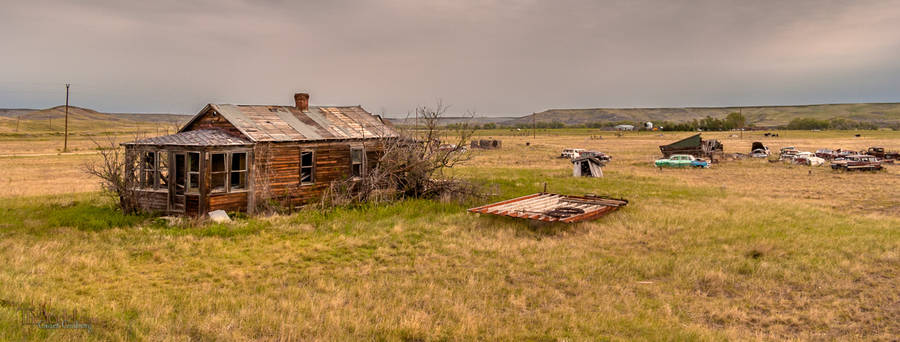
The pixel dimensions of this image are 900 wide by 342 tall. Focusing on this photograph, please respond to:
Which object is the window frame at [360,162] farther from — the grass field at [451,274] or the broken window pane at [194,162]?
the broken window pane at [194,162]

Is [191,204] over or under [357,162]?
under

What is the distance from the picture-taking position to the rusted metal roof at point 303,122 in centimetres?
1518

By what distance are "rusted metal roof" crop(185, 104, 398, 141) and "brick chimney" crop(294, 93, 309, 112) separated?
0.16m

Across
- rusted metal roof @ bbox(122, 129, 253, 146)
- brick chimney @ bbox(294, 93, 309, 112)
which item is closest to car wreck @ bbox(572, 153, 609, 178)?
brick chimney @ bbox(294, 93, 309, 112)

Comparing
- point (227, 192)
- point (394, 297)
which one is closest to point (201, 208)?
point (227, 192)

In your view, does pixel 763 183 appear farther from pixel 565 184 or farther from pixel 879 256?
pixel 879 256

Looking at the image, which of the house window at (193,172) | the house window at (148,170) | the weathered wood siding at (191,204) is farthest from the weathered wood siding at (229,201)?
the house window at (148,170)

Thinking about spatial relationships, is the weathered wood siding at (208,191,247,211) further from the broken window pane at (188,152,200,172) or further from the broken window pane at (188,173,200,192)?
the broken window pane at (188,152,200,172)

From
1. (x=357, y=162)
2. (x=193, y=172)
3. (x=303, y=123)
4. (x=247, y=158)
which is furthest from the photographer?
(x=357, y=162)

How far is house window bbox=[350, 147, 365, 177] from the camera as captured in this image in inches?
672

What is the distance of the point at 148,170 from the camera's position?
14273mm

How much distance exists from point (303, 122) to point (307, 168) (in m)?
1.87

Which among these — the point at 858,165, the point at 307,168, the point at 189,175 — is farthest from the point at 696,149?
the point at 189,175

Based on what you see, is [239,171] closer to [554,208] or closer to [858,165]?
[554,208]
